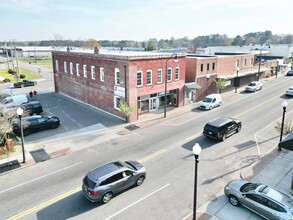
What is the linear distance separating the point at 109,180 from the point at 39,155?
9.25 metres

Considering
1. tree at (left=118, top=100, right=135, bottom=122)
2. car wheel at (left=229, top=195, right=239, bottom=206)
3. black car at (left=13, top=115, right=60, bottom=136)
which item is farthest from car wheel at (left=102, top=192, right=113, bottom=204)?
black car at (left=13, top=115, right=60, bottom=136)

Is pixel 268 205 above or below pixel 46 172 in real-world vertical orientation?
above

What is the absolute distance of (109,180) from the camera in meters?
13.7

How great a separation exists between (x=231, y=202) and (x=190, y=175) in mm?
3493

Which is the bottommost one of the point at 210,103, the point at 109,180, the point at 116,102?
the point at 109,180

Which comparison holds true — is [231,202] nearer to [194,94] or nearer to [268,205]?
[268,205]

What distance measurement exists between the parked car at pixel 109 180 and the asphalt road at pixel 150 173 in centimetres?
51

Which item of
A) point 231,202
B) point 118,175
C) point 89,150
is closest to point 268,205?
point 231,202

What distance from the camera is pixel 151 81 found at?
29.3 metres

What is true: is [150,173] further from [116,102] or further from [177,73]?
[177,73]

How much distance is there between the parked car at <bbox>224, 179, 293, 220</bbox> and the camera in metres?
11.5

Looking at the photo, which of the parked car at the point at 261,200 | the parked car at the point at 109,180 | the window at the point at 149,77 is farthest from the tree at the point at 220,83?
the parked car at the point at 109,180

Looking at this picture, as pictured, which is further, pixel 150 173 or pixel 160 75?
pixel 160 75

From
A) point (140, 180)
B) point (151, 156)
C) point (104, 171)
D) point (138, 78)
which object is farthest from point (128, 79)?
point (104, 171)
